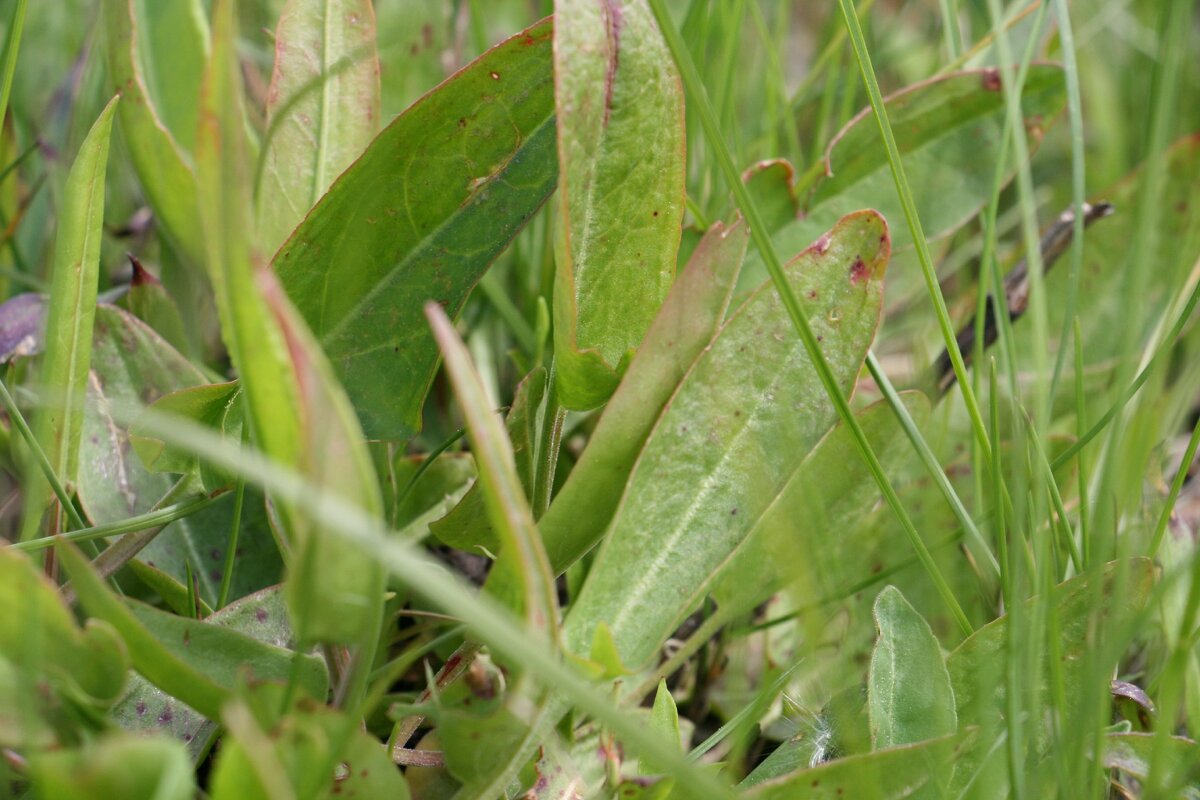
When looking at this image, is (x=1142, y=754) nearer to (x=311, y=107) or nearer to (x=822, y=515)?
(x=822, y=515)

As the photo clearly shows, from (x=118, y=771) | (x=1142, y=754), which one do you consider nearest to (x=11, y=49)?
(x=118, y=771)

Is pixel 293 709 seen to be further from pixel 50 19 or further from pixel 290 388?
pixel 50 19

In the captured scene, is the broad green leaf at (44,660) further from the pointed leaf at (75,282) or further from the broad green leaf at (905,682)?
the broad green leaf at (905,682)

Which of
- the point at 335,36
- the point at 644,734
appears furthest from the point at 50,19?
the point at 644,734

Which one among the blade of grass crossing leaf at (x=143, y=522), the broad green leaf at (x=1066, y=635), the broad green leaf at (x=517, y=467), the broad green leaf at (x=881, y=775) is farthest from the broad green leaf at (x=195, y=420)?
the broad green leaf at (x=1066, y=635)

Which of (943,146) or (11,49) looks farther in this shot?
(943,146)

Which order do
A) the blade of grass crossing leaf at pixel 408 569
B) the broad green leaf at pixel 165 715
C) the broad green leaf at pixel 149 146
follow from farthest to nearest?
the broad green leaf at pixel 149 146 < the broad green leaf at pixel 165 715 < the blade of grass crossing leaf at pixel 408 569
